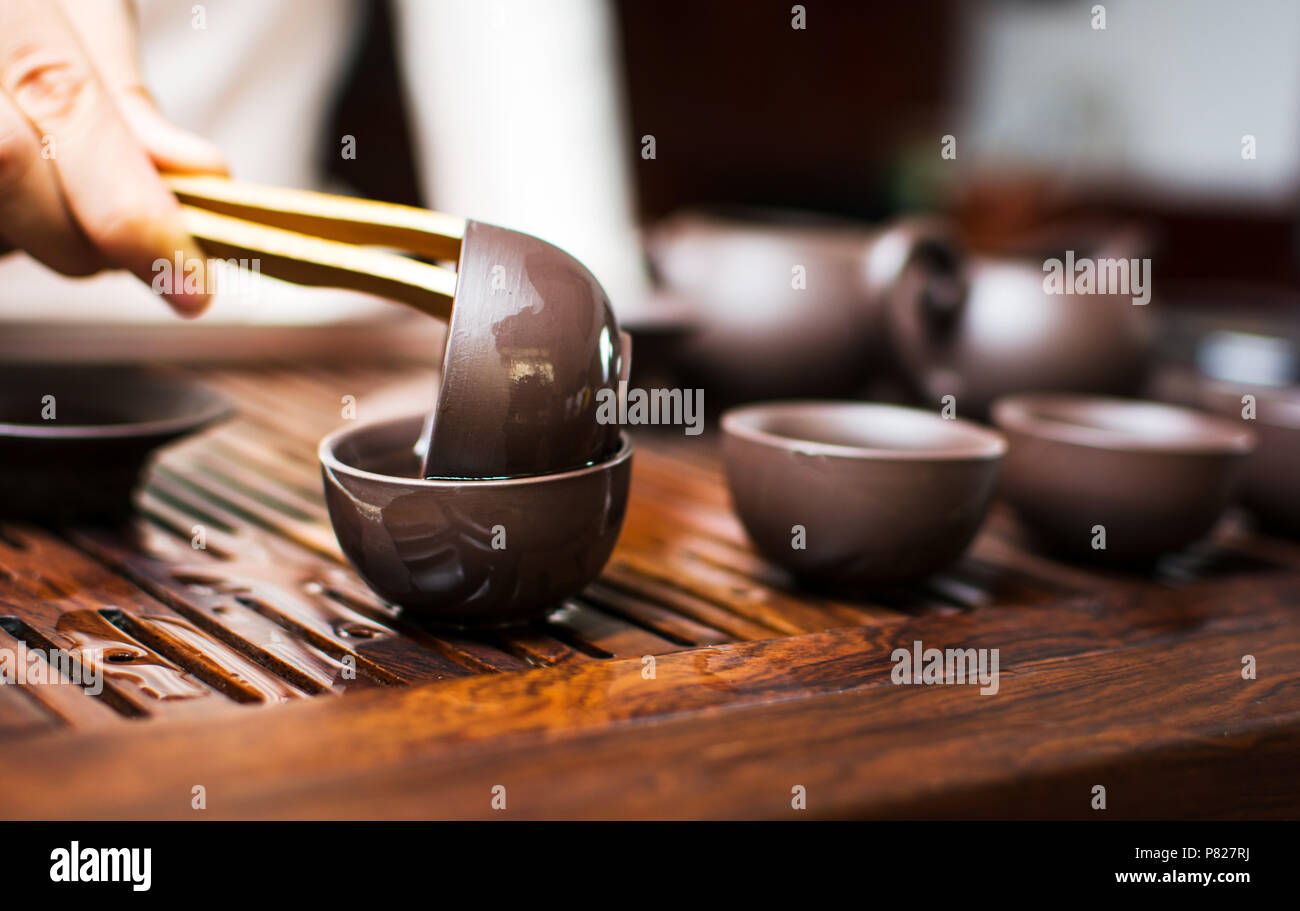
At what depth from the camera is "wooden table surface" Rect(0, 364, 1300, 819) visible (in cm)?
48

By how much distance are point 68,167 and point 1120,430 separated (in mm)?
834

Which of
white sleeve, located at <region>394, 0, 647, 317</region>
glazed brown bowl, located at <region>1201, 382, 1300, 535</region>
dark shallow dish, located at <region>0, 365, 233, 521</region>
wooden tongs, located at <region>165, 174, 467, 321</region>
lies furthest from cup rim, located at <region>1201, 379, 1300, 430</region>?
white sleeve, located at <region>394, 0, 647, 317</region>

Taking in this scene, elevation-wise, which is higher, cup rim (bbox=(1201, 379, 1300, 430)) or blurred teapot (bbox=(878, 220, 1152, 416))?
blurred teapot (bbox=(878, 220, 1152, 416))

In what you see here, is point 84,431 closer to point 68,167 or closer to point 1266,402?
point 68,167

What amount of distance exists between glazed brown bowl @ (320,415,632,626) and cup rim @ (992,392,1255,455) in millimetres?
377

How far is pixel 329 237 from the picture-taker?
72cm

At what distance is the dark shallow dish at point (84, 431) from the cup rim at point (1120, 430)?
0.61 meters

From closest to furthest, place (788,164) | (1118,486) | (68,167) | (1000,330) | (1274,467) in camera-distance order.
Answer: (68,167) → (1118,486) → (1274,467) → (1000,330) → (788,164)

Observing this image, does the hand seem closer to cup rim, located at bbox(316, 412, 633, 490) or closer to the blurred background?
cup rim, located at bbox(316, 412, 633, 490)

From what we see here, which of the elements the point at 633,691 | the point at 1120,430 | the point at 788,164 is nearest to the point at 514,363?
the point at 633,691

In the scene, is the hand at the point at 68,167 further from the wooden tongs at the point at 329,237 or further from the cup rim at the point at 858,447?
the cup rim at the point at 858,447

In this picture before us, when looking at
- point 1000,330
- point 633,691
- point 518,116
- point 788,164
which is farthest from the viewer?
point 788,164

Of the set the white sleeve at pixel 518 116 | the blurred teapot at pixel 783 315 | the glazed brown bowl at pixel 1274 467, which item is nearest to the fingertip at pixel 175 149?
the blurred teapot at pixel 783 315
